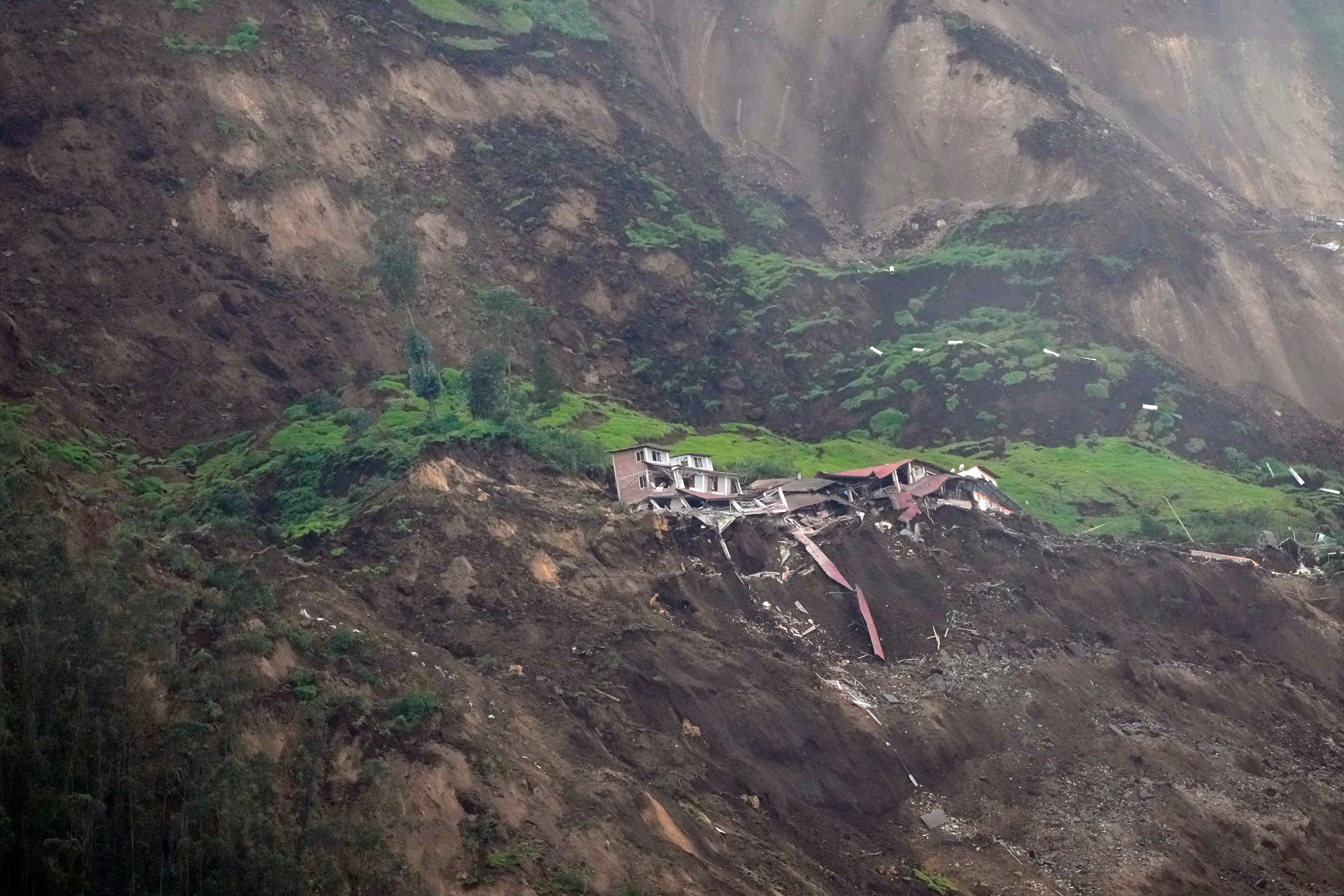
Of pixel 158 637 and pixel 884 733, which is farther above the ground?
pixel 158 637

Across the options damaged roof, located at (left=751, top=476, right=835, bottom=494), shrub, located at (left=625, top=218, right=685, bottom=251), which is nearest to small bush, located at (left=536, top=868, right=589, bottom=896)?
damaged roof, located at (left=751, top=476, right=835, bottom=494)

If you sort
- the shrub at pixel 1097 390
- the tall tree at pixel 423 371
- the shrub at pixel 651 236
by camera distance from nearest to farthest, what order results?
the tall tree at pixel 423 371 < the shrub at pixel 1097 390 < the shrub at pixel 651 236

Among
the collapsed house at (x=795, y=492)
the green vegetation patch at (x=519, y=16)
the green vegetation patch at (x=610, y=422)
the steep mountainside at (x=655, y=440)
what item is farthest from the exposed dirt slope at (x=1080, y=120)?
the collapsed house at (x=795, y=492)

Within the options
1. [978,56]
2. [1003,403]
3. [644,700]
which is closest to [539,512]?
[644,700]

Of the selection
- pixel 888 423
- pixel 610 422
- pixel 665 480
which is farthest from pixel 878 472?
pixel 888 423

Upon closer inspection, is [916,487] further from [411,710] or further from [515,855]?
[515,855]

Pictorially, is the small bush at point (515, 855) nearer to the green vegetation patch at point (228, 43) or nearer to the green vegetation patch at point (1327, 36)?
the green vegetation patch at point (228, 43)

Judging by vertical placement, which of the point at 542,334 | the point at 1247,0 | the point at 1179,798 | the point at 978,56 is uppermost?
the point at 1247,0

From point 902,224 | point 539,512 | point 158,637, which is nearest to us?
point 158,637

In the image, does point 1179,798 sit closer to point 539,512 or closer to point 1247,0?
point 539,512
